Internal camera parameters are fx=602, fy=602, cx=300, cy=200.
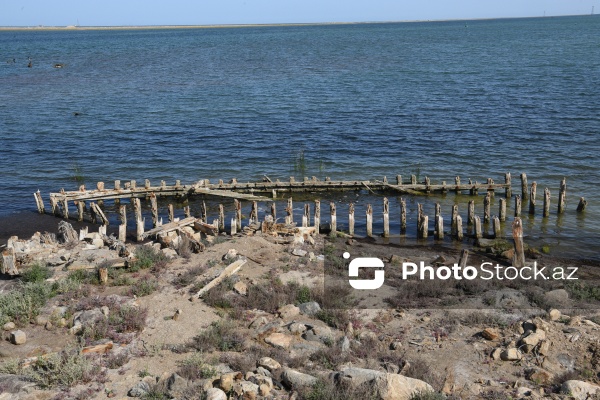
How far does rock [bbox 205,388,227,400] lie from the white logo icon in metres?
7.86

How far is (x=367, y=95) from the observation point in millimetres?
63719

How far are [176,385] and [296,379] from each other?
2.56 metres

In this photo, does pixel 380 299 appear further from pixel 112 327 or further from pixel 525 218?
pixel 525 218

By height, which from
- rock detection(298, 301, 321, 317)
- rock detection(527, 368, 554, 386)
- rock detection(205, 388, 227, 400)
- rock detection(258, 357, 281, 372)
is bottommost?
rock detection(298, 301, 321, 317)

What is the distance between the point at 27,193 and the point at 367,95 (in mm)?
38564

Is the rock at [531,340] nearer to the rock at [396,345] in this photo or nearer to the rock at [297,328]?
the rock at [396,345]

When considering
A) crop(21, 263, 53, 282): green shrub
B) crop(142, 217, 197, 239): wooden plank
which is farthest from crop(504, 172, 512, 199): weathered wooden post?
crop(21, 263, 53, 282): green shrub

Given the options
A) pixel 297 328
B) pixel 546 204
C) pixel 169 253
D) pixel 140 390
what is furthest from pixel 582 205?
pixel 140 390

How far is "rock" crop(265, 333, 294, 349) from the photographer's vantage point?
1507cm

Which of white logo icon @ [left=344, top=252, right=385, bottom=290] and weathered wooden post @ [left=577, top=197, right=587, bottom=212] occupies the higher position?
white logo icon @ [left=344, top=252, right=385, bottom=290]

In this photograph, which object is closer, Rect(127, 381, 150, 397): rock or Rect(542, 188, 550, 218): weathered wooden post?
Rect(127, 381, 150, 397): rock

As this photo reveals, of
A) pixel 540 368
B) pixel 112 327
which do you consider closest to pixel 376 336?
pixel 540 368

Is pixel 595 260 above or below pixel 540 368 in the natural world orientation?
below

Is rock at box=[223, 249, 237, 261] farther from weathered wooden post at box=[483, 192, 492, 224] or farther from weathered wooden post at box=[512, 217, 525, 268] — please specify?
weathered wooden post at box=[483, 192, 492, 224]
